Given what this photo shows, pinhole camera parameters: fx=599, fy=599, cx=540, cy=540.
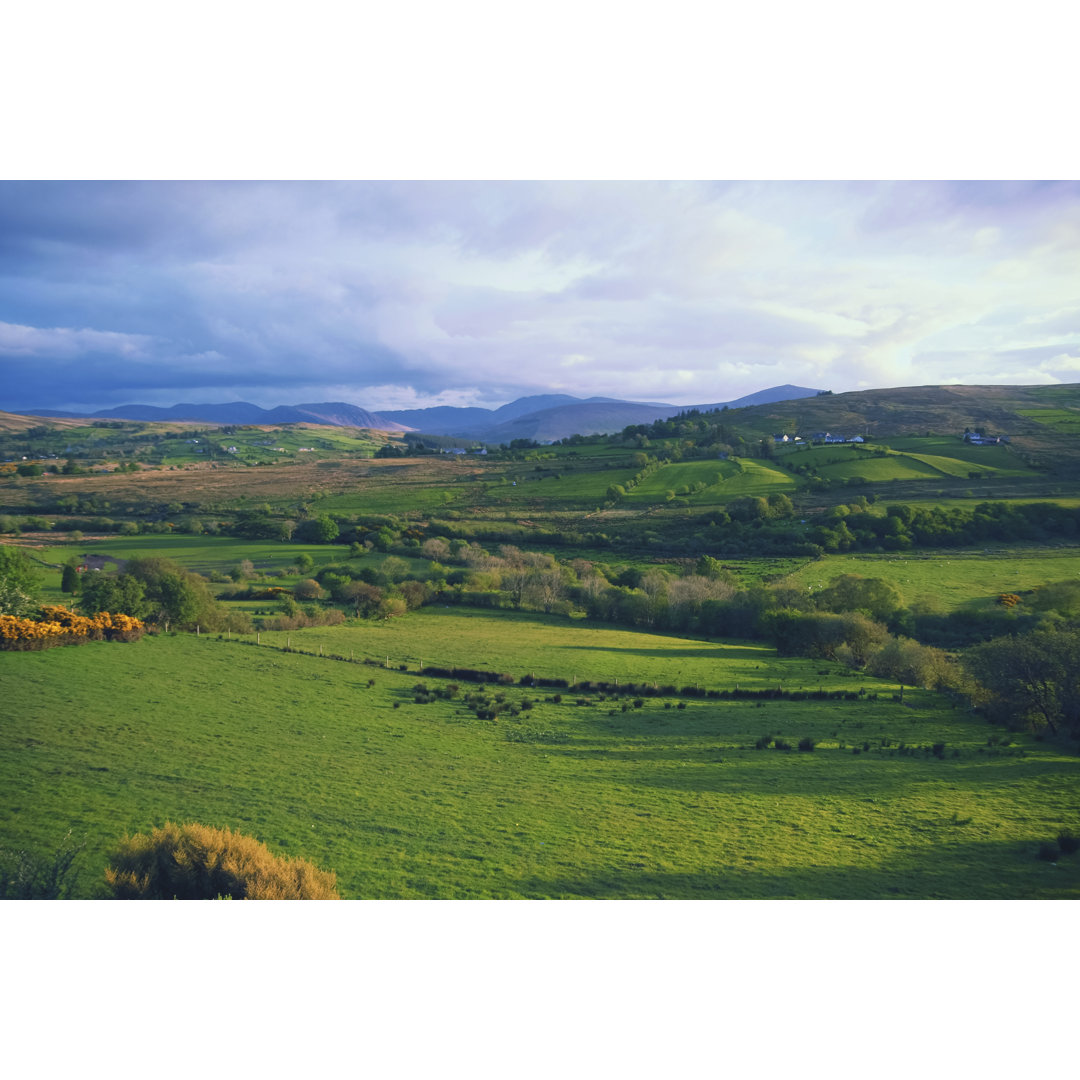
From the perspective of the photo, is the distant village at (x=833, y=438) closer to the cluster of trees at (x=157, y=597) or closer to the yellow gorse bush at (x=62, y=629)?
the cluster of trees at (x=157, y=597)

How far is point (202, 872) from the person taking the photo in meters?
7.44

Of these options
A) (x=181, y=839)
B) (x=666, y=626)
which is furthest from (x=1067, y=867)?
(x=666, y=626)

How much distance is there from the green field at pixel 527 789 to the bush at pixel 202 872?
2.04 feet

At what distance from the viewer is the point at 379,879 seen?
324 inches

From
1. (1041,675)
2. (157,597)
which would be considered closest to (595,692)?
(1041,675)

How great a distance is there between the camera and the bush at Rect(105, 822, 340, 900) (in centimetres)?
727

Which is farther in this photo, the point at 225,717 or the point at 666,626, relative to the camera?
the point at 666,626

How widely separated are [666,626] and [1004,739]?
20.2 meters

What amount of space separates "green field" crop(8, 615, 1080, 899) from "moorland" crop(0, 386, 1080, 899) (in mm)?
70

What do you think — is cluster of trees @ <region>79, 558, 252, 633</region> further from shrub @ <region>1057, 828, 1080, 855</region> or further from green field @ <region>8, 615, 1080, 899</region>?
shrub @ <region>1057, 828, 1080, 855</region>

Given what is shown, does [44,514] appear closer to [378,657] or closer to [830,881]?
[378,657]

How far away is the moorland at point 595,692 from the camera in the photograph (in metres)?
8.89

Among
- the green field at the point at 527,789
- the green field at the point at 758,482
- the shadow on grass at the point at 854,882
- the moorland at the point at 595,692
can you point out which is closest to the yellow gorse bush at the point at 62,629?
the moorland at the point at 595,692

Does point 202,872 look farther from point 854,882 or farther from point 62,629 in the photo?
point 62,629
